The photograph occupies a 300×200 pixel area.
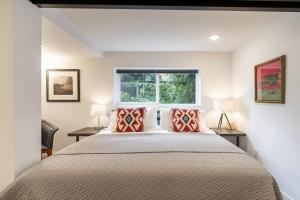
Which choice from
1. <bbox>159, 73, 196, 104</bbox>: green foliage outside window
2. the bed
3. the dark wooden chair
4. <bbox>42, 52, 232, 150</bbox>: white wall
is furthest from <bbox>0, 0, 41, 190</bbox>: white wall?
<bbox>159, 73, 196, 104</bbox>: green foliage outside window

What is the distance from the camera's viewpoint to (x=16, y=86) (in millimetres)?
1696

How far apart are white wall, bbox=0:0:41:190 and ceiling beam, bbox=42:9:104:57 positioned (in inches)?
19.3

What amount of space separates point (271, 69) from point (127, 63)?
7.94 feet

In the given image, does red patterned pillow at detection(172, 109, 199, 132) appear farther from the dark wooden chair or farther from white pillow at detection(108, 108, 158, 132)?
the dark wooden chair

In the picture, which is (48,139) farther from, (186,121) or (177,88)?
(177,88)

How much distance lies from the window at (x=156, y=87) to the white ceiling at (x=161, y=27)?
0.73m

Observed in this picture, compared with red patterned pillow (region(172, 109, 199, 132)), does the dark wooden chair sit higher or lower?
lower

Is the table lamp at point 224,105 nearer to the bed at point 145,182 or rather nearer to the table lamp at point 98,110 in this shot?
the table lamp at point 98,110

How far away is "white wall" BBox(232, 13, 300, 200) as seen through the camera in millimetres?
2395

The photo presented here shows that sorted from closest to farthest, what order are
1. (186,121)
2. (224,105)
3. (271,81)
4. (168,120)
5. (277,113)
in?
(277,113), (271,81), (186,121), (168,120), (224,105)

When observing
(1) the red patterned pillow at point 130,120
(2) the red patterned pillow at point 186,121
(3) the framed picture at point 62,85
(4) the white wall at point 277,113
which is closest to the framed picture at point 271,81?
(4) the white wall at point 277,113

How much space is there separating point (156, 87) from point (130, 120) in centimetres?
114

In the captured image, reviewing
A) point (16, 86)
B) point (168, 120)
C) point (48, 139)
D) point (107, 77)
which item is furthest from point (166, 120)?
point (16, 86)

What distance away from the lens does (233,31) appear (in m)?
3.12
